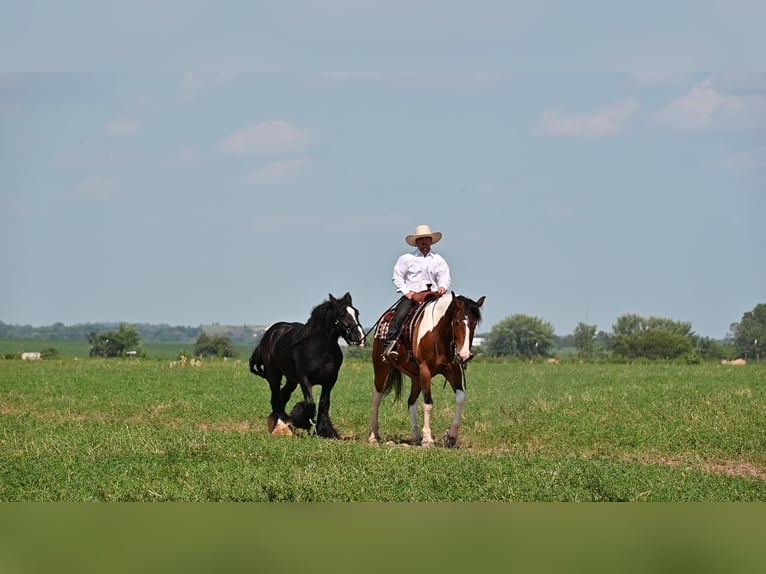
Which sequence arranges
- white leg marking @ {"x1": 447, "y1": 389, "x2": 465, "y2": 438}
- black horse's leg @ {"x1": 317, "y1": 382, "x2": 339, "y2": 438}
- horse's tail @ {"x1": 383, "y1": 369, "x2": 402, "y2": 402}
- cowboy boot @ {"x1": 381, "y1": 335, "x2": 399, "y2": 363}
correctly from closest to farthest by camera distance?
white leg marking @ {"x1": 447, "y1": 389, "x2": 465, "y2": 438}
cowboy boot @ {"x1": 381, "y1": 335, "x2": 399, "y2": 363}
black horse's leg @ {"x1": 317, "y1": 382, "x2": 339, "y2": 438}
horse's tail @ {"x1": 383, "y1": 369, "x2": 402, "y2": 402}

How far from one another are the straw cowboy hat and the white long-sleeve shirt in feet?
0.76

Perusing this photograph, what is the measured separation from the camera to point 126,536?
27.6 ft

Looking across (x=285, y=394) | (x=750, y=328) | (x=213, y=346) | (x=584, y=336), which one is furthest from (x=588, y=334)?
(x=285, y=394)

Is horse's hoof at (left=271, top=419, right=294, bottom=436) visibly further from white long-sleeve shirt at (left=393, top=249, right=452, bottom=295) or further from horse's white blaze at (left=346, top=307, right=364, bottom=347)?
white long-sleeve shirt at (left=393, top=249, right=452, bottom=295)

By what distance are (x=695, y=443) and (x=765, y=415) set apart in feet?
11.2

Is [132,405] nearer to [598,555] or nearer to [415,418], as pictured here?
[415,418]

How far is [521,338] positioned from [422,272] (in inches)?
4599

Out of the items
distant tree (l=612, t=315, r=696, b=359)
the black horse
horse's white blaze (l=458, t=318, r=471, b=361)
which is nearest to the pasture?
the black horse

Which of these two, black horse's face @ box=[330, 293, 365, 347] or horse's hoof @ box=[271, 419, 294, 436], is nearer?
black horse's face @ box=[330, 293, 365, 347]

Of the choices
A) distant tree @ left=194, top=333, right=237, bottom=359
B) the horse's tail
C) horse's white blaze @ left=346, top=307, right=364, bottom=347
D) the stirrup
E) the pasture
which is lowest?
the pasture

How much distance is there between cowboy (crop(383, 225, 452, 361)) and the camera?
17.1 meters

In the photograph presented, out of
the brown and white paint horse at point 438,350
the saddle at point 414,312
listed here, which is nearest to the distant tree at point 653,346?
the brown and white paint horse at point 438,350

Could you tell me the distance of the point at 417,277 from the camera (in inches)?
676

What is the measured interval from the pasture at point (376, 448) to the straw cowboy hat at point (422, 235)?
3.27 m
